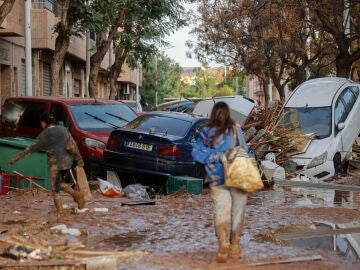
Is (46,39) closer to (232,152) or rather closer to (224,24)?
(224,24)

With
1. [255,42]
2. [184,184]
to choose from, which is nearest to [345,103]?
[184,184]

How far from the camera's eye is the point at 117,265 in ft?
21.2

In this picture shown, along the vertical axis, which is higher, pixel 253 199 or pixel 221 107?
pixel 221 107

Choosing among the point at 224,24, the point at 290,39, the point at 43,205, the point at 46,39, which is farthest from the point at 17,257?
the point at 224,24

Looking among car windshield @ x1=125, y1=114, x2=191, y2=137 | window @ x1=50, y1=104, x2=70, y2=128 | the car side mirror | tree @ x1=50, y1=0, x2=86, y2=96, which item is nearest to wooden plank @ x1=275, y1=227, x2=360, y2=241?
car windshield @ x1=125, y1=114, x2=191, y2=137

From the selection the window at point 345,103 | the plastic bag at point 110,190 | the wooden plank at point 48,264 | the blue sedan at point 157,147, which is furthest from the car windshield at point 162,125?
the wooden plank at point 48,264

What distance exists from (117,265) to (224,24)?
33897 millimetres

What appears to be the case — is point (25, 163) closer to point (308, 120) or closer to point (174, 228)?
point (174, 228)

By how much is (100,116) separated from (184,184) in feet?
11.0

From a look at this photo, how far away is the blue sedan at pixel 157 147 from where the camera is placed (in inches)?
468

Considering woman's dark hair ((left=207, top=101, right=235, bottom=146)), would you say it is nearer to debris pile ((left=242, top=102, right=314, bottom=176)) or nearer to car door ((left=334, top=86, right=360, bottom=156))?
debris pile ((left=242, top=102, right=314, bottom=176))

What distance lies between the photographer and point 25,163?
11.8m

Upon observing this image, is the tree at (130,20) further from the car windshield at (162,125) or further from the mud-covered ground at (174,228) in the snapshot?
the mud-covered ground at (174,228)

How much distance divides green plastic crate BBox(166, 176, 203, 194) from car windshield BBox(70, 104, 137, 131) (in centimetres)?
258
